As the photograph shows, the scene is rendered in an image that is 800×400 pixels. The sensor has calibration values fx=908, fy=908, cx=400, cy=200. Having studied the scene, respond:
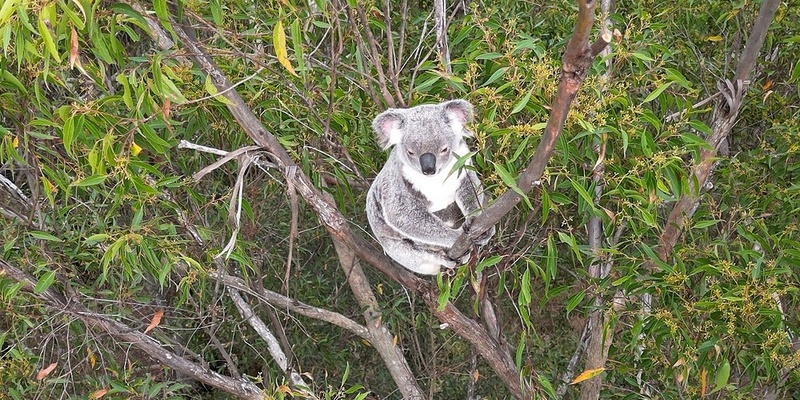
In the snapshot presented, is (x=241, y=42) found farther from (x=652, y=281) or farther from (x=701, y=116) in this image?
(x=701, y=116)

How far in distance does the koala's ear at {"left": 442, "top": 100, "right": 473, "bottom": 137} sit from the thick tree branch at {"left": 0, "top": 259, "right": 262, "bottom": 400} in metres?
1.55

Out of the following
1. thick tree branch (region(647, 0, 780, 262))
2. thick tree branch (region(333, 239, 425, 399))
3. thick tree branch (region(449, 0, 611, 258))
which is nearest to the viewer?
thick tree branch (region(449, 0, 611, 258))

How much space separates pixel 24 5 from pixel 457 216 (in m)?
2.31

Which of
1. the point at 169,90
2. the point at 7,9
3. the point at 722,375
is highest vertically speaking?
the point at 7,9

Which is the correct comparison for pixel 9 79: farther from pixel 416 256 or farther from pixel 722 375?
pixel 722 375

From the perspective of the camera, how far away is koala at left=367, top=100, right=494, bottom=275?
3.56 metres

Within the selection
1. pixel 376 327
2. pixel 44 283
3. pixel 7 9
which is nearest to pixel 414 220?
pixel 376 327

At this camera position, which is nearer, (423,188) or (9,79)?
(9,79)

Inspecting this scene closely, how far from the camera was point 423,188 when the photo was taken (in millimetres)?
3820

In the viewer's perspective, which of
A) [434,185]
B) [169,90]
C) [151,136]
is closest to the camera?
[169,90]

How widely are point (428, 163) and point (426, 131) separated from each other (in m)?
0.16

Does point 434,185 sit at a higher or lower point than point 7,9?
lower

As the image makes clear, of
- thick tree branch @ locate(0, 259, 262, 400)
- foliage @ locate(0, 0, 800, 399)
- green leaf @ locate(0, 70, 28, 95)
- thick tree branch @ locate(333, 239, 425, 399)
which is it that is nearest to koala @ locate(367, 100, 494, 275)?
foliage @ locate(0, 0, 800, 399)

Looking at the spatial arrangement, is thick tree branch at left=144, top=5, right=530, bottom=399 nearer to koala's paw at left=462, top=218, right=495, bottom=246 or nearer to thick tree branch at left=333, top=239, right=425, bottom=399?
koala's paw at left=462, top=218, right=495, bottom=246
